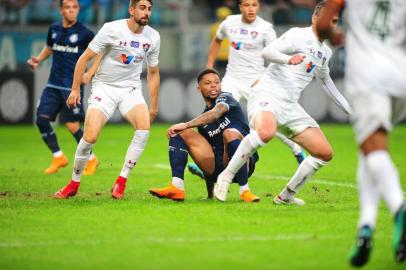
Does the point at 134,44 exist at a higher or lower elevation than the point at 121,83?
higher

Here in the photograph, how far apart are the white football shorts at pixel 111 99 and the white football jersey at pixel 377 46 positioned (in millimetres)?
4371

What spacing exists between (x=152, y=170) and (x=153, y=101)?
11.9 ft

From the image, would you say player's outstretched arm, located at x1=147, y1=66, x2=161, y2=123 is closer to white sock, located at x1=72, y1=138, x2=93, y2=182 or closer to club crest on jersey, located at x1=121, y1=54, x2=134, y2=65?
club crest on jersey, located at x1=121, y1=54, x2=134, y2=65

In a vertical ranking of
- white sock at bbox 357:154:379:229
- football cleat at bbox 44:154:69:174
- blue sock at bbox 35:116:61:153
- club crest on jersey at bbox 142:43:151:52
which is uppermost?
white sock at bbox 357:154:379:229

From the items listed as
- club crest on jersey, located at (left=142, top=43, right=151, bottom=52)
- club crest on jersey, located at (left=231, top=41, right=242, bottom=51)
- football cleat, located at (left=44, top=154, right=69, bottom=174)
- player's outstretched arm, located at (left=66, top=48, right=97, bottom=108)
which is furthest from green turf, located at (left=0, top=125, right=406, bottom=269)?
club crest on jersey, located at (left=231, top=41, right=242, bottom=51)

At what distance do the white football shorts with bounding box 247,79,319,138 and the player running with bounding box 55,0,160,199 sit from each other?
153 centimetres

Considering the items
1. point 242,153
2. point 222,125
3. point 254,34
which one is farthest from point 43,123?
point 242,153

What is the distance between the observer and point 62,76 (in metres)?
14.1

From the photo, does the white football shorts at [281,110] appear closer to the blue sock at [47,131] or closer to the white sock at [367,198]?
the white sock at [367,198]

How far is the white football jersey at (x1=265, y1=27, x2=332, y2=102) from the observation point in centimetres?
948

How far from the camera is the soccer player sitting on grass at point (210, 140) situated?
1003cm

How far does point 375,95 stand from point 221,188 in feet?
11.7

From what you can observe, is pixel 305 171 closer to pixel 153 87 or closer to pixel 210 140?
pixel 210 140

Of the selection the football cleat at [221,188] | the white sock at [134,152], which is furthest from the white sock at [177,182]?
the white sock at [134,152]
